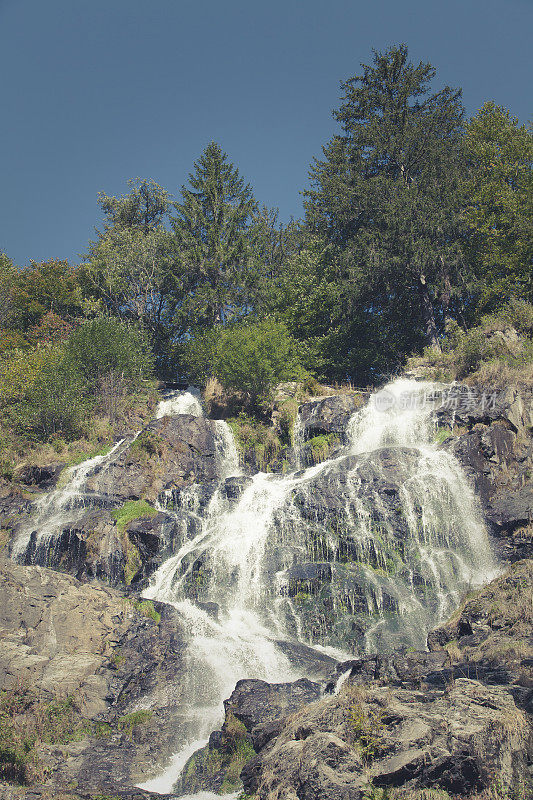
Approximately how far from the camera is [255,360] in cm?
2873

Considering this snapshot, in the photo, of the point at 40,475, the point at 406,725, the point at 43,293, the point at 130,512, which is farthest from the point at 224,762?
the point at 43,293

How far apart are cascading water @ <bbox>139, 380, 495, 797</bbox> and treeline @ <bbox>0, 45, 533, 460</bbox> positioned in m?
10.2

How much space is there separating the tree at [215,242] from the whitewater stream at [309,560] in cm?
1645

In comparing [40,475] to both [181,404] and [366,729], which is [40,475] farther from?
[366,729]

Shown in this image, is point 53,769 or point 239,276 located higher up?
point 239,276

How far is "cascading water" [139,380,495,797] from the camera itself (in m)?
14.8

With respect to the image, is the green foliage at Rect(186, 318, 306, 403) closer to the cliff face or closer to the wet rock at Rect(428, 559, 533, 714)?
the cliff face

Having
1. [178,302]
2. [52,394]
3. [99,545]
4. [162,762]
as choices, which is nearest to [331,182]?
[178,302]

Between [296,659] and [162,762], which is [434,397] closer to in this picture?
[296,659]

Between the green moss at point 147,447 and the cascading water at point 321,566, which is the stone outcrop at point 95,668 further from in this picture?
the green moss at point 147,447

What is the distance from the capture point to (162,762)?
1132cm

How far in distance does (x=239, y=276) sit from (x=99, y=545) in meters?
22.4

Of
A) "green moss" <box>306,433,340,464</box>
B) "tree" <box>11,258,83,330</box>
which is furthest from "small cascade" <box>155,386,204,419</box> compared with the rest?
"tree" <box>11,258,83,330</box>

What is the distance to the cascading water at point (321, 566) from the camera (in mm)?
14805
